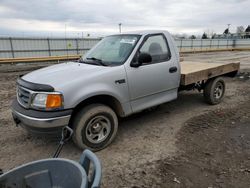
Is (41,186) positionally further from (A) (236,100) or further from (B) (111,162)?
(A) (236,100)

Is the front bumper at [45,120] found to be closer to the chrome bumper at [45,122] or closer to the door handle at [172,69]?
the chrome bumper at [45,122]

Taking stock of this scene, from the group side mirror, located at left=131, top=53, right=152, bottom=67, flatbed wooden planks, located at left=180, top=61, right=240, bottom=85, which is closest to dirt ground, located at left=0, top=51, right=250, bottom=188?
flatbed wooden planks, located at left=180, top=61, right=240, bottom=85

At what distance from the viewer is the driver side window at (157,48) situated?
14.9 ft

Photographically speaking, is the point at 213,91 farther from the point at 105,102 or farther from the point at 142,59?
the point at 105,102

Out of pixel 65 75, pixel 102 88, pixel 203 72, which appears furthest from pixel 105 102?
pixel 203 72

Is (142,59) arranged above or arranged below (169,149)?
above

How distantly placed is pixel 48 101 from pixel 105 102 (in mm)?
1100

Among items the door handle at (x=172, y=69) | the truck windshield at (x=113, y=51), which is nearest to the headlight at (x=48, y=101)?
the truck windshield at (x=113, y=51)

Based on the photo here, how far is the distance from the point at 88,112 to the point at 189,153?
5.86 ft

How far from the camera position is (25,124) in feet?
11.3

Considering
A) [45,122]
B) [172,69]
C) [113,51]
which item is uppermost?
[113,51]

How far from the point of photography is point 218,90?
632 centimetres

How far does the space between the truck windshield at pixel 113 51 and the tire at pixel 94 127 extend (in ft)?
3.05

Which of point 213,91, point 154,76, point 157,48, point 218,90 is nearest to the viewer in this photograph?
point 154,76
